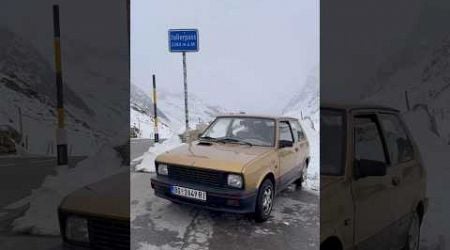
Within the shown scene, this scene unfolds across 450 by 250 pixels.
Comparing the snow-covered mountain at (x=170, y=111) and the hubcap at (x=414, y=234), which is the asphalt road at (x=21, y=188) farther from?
the hubcap at (x=414, y=234)

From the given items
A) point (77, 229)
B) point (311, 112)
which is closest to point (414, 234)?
point (311, 112)

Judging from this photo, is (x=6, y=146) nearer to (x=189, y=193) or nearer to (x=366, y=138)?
(x=189, y=193)

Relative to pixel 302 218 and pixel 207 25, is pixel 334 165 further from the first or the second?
pixel 207 25

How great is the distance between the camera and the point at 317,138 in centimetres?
164

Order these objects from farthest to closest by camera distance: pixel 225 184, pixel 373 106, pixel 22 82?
pixel 22 82, pixel 373 106, pixel 225 184

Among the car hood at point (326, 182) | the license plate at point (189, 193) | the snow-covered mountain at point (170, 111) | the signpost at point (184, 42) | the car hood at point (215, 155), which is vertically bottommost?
the license plate at point (189, 193)

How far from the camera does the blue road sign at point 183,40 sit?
5.41 feet

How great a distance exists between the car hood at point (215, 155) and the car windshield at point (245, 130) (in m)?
0.02

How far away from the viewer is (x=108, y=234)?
181cm

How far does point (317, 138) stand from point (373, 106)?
28cm

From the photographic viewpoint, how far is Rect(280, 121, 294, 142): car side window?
1.62 meters

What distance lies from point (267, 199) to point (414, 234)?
0.66 metres

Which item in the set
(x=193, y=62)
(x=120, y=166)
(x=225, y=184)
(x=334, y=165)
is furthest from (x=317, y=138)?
(x=120, y=166)

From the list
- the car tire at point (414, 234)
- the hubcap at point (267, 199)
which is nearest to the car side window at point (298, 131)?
the hubcap at point (267, 199)
